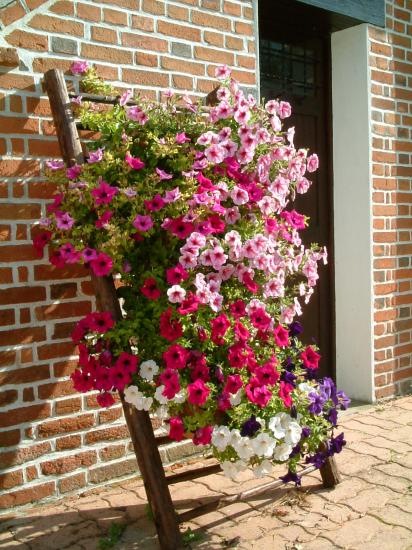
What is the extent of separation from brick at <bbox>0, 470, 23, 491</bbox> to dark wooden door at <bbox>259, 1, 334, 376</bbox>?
6.61 ft

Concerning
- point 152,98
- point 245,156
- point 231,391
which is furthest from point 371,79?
point 231,391

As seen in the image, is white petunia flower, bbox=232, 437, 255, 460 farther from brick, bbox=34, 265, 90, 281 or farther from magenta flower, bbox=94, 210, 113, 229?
brick, bbox=34, 265, 90, 281

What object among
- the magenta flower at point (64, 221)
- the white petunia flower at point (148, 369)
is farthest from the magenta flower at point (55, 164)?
the white petunia flower at point (148, 369)

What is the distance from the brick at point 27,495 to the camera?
265cm

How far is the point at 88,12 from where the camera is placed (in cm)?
285

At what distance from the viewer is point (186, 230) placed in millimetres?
2258

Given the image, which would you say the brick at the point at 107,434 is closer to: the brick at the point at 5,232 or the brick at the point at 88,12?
the brick at the point at 5,232

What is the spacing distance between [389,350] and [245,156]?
2362 millimetres

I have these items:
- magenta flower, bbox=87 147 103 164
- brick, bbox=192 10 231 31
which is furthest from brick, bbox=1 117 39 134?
brick, bbox=192 10 231 31

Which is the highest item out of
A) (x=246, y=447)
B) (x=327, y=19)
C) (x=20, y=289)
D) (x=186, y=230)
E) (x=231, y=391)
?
(x=327, y=19)

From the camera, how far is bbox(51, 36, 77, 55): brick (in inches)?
108

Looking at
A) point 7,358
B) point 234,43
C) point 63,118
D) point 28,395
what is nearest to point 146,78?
point 234,43

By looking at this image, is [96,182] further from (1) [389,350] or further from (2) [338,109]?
(1) [389,350]

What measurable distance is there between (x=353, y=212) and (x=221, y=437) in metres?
2.37
